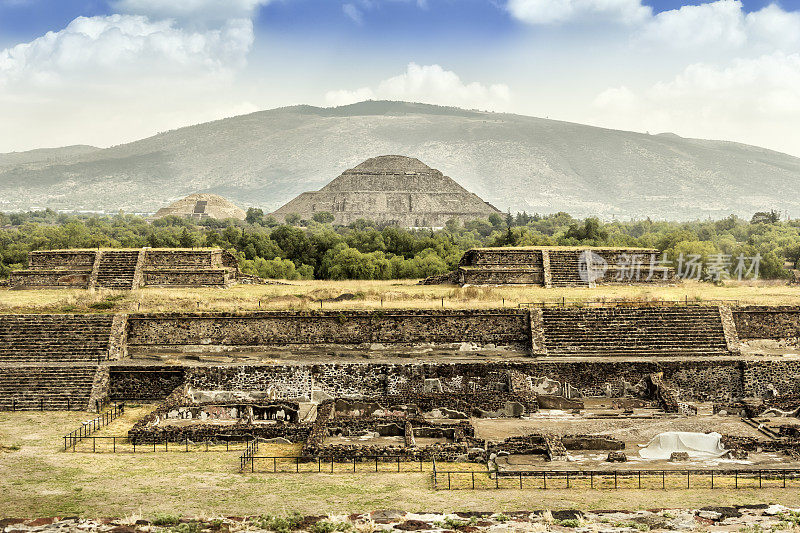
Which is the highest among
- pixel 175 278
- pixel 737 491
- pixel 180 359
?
pixel 175 278

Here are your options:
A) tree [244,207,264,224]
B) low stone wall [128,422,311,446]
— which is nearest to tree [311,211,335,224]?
tree [244,207,264,224]

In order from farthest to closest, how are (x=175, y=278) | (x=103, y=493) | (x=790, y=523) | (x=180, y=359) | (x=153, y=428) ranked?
1. (x=175, y=278)
2. (x=180, y=359)
3. (x=153, y=428)
4. (x=103, y=493)
5. (x=790, y=523)

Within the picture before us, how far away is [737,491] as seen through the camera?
74.3 ft

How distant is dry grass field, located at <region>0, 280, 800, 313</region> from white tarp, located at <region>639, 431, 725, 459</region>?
1251 centimetres

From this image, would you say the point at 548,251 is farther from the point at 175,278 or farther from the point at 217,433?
the point at 217,433

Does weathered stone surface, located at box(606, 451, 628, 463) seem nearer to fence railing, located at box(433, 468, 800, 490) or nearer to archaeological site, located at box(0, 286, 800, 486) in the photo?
archaeological site, located at box(0, 286, 800, 486)

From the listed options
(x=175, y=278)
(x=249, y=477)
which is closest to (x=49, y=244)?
(x=175, y=278)

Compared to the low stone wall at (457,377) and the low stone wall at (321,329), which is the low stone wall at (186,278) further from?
the low stone wall at (457,377)

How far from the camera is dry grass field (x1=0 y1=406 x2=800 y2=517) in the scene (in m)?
21.5

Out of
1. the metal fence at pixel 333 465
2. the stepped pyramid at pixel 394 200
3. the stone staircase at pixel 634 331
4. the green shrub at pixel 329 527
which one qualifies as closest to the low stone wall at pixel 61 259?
the stone staircase at pixel 634 331

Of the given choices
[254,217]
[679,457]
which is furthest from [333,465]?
[254,217]

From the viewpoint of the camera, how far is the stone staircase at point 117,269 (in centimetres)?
4544

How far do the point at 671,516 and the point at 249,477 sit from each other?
34.4 feet

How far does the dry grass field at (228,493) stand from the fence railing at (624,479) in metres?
0.37
